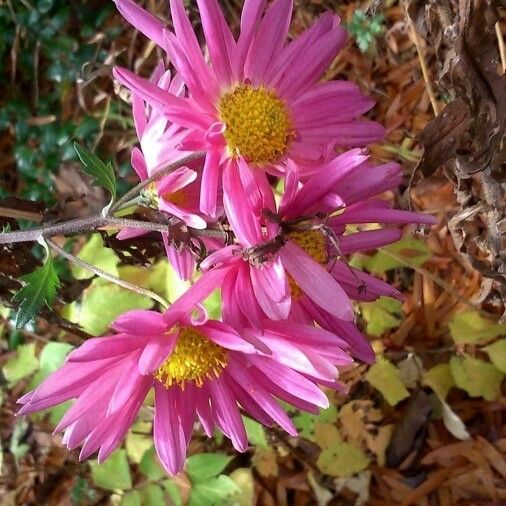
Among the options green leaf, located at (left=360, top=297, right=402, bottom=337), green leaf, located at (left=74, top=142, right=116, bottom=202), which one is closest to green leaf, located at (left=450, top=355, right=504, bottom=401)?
green leaf, located at (left=360, top=297, right=402, bottom=337)

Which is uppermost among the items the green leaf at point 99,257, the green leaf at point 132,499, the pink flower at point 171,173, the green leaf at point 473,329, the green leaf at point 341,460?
the green leaf at point 99,257

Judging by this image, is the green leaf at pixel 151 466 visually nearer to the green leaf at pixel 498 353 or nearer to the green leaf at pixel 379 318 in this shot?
the green leaf at pixel 379 318

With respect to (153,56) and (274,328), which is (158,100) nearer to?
(274,328)

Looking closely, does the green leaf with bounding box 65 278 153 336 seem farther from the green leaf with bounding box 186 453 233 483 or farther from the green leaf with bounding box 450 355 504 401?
the green leaf with bounding box 450 355 504 401

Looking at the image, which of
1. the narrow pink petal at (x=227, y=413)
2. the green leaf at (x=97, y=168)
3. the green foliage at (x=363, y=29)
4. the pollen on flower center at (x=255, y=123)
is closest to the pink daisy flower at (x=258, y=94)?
the pollen on flower center at (x=255, y=123)

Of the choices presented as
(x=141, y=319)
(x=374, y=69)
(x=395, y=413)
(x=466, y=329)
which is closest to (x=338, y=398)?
(x=395, y=413)
